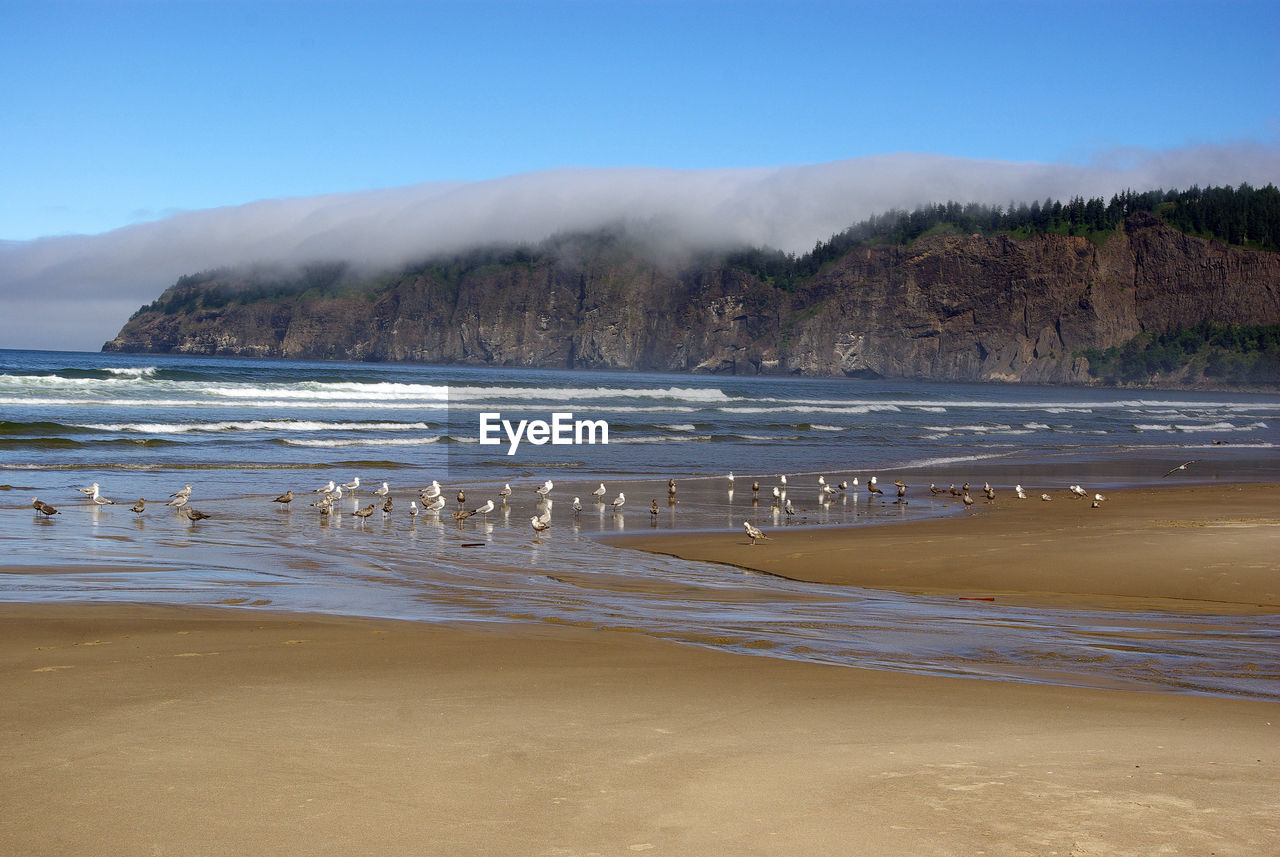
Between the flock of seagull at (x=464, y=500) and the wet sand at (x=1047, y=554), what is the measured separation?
1.13 meters

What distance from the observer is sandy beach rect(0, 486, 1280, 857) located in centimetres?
359

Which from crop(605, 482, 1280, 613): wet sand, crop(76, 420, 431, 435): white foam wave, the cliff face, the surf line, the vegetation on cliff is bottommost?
crop(605, 482, 1280, 613): wet sand

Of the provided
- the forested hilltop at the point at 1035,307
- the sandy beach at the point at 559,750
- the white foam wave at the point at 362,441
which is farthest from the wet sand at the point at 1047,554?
the forested hilltop at the point at 1035,307

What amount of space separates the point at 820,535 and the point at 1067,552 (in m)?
3.56

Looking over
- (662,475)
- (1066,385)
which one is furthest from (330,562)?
(1066,385)

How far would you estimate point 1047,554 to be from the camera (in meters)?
12.4

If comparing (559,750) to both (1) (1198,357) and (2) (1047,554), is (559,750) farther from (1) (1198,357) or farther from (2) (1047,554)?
(1) (1198,357)

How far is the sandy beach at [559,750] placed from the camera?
3.59m

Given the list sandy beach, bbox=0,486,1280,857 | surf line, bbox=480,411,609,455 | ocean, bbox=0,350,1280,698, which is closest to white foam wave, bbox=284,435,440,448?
ocean, bbox=0,350,1280,698

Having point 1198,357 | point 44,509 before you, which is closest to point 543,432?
point 44,509

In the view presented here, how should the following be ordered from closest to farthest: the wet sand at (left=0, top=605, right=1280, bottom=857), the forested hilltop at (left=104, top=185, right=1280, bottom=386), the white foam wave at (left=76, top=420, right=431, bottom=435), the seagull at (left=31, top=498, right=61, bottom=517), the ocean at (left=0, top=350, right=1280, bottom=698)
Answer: the wet sand at (left=0, top=605, right=1280, bottom=857) → the ocean at (left=0, top=350, right=1280, bottom=698) → the seagull at (left=31, top=498, right=61, bottom=517) → the white foam wave at (left=76, top=420, right=431, bottom=435) → the forested hilltop at (left=104, top=185, right=1280, bottom=386)

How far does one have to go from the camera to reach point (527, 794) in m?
3.95

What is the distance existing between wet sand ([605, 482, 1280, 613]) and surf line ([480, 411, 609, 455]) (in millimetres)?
16049

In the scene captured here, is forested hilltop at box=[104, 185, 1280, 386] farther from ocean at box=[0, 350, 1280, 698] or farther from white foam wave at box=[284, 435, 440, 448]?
white foam wave at box=[284, 435, 440, 448]
